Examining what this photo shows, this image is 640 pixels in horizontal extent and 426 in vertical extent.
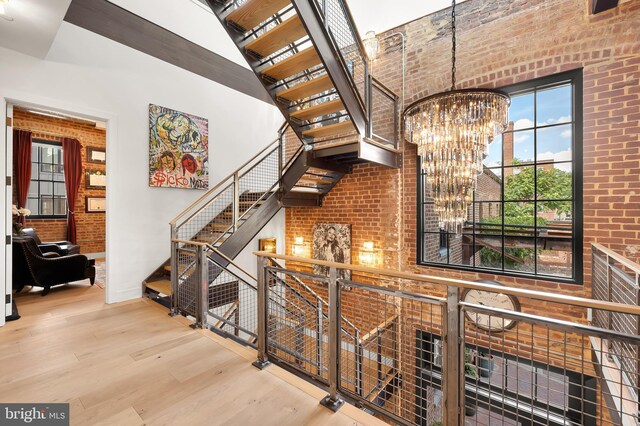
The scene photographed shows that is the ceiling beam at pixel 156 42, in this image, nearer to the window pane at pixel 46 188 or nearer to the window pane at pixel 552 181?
the window pane at pixel 46 188

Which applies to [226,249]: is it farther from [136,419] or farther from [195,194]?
[136,419]

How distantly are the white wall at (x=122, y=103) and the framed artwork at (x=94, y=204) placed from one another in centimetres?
395

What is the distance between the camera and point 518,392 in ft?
5.27

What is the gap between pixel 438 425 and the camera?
332cm

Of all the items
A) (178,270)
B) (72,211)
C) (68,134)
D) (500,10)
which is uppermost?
(500,10)

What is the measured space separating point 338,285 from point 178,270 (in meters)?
2.46

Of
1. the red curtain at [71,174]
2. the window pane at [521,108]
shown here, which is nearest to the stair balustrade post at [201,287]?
the window pane at [521,108]

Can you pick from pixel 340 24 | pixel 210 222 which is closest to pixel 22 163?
pixel 210 222

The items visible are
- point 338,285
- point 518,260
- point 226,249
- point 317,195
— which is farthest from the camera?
point 518,260

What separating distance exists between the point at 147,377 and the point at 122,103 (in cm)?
365

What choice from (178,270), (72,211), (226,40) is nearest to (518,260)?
(178,270)

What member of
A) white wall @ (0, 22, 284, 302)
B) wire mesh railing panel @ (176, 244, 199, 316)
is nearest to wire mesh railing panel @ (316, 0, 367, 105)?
wire mesh railing panel @ (176, 244, 199, 316)

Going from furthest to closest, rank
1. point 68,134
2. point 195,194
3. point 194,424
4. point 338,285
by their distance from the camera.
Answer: point 68,134 → point 195,194 → point 338,285 → point 194,424

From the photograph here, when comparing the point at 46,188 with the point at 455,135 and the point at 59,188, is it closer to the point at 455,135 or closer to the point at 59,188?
the point at 59,188
